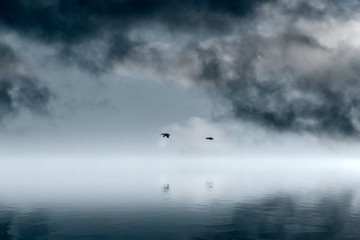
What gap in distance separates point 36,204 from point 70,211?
761 inches

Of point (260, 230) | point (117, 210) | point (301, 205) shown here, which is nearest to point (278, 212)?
point (301, 205)

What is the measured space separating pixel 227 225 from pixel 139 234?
1601cm

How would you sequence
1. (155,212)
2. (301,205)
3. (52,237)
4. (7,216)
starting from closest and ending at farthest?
(52,237)
(7,216)
(155,212)
(301,205)

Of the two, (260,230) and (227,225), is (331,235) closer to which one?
(260,230)

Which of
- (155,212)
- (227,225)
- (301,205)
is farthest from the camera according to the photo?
(301,205)

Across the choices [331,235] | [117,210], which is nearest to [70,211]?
[117,210]

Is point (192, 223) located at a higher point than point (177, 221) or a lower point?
lower

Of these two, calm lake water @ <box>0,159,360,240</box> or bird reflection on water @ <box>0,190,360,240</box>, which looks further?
calm lake water @ <box>0,159,360,240</box>

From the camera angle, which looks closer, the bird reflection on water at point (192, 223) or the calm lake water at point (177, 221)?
the bird reflection on water at point (192, 223)

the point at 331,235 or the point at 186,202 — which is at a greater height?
the point at 186,202

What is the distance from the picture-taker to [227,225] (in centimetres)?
6788

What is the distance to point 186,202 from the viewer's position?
348ft

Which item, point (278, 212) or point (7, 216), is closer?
point (7, 216)

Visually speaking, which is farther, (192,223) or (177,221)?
(177,221)
